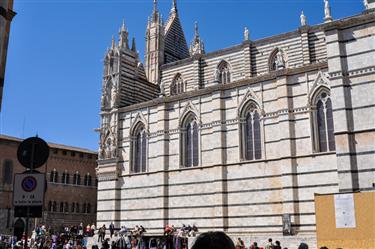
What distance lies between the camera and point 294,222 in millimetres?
22438

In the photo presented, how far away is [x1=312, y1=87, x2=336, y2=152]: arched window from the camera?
73.8ft

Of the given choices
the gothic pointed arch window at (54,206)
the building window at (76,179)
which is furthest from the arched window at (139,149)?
the building window at (76,179)

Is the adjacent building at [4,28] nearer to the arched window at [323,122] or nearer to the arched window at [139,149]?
the arched window at [323,122]

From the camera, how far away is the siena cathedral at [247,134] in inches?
770

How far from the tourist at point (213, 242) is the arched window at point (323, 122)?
818 inches

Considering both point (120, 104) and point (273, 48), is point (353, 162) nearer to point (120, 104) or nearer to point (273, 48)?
point (273, 48)

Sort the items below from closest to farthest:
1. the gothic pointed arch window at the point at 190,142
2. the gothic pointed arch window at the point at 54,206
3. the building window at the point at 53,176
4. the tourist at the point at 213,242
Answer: the tourist at the point at 213,242, the gothic pointed arch window at the point at 190,142, the gothic pointed arch window at the point at 54,206, the building window at the point at 53,176

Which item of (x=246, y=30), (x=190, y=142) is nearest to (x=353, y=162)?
(x=190, y=142)

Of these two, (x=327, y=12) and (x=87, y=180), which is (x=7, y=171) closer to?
(x=87, y=180)

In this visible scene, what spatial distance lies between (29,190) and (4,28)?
8.62 ft

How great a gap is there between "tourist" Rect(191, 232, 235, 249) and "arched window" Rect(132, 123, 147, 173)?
2688cm

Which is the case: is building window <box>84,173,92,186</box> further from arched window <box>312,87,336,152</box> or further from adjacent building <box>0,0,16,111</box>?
adjacent building <box>0,0,16,111</box>

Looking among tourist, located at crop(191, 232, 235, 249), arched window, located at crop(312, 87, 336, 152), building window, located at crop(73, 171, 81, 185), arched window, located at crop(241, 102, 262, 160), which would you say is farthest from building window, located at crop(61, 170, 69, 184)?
tourist, located at crop(191, 232, 235, 249)

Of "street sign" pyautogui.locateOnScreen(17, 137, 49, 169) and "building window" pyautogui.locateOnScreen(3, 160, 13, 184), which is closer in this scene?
"street sign" pyautogui.locateOnScreen(17, 137, 49, 169)
